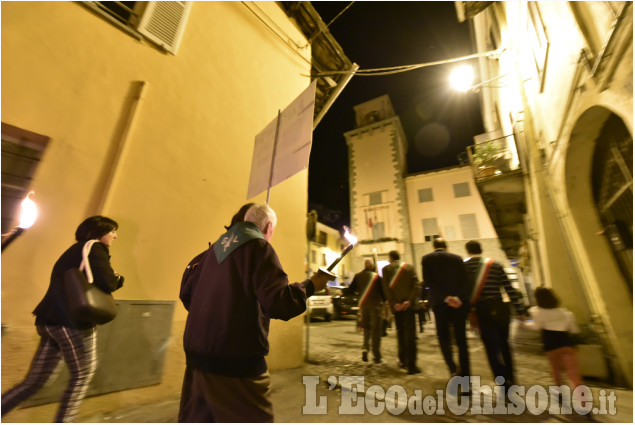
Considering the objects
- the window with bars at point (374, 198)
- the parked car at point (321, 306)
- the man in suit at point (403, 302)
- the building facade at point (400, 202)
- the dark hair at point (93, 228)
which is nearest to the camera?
the dark hair at point (93, 228)

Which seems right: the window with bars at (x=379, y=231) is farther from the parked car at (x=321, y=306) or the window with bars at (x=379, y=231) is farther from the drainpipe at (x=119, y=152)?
the drainpipe at (x=119, y=152)

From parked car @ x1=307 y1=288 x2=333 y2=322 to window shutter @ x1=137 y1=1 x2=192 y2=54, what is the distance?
9662mm

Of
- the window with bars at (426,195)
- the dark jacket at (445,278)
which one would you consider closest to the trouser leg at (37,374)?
the dark jacket at (445,278)

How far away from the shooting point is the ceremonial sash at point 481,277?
138 inches

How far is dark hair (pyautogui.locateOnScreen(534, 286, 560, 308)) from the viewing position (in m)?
3.27

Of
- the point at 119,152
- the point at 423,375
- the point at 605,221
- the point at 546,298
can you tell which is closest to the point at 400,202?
the point at 605,221

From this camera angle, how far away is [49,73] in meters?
2.96

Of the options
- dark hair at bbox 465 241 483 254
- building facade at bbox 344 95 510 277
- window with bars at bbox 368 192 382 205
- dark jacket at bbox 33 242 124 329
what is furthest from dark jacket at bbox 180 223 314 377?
window with bars at bbox 368 192 382 205

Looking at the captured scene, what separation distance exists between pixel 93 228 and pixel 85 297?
0.66 metres

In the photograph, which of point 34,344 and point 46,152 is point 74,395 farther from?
point 46,152

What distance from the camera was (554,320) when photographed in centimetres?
314

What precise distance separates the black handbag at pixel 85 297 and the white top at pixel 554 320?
180 inches

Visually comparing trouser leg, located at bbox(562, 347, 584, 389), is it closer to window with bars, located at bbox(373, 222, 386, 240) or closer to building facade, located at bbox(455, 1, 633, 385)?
building facade, located at bbox(455, 1, 633, 385)

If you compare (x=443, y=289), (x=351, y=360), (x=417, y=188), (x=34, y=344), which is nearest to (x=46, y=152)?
(x=34, y=344)
